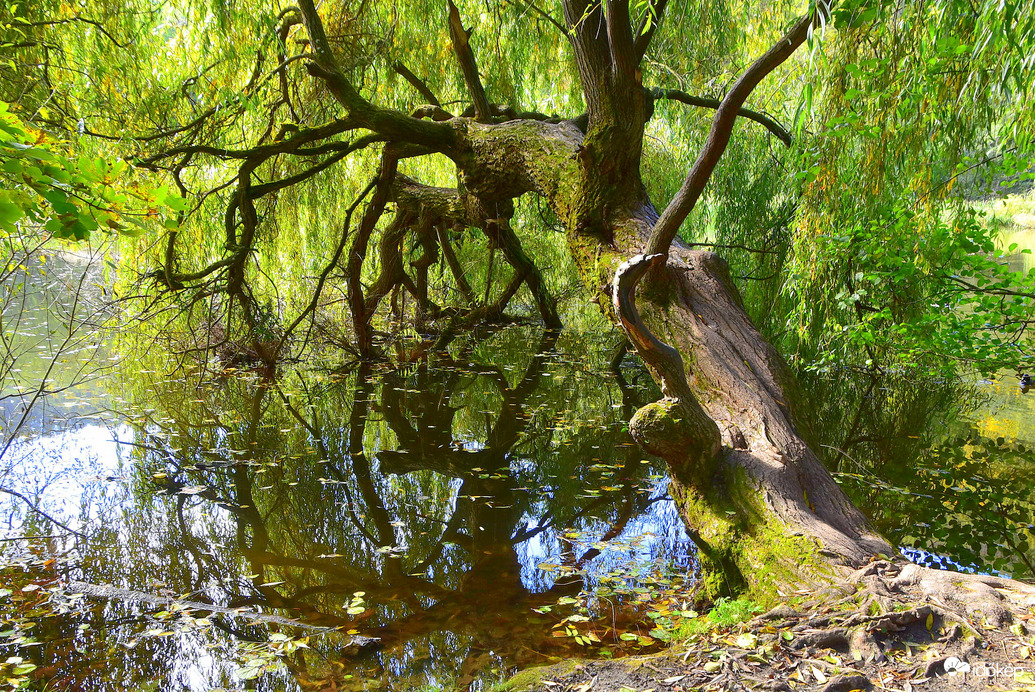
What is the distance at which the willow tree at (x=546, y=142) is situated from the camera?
2.26m

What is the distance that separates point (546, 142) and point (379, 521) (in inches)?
89.9

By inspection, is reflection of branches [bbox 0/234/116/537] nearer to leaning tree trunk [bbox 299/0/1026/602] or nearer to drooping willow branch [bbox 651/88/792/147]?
leaning tree trunk [bbox 299/0/1026/602]

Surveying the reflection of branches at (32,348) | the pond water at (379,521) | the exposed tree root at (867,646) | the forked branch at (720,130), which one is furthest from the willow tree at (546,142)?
the reflection of branches at (32,348)

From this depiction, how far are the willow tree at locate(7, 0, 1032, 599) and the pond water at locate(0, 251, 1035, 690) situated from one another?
23.2 inches

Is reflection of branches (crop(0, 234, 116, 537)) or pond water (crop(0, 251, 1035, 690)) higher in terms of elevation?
reflection of branches (crop(0, 234, 116, 537))

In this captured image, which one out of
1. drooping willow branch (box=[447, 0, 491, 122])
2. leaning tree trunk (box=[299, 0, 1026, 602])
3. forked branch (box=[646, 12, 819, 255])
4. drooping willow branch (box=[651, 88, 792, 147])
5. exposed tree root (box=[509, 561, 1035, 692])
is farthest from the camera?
drooping willow branch (box=[651, 88, 792, 147])

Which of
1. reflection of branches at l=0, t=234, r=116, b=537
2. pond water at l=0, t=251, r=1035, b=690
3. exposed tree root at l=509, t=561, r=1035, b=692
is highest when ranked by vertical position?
reflection of branches at l=0, t=234, r=116, b=537

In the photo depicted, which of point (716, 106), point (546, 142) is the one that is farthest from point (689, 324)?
point (716, 106)

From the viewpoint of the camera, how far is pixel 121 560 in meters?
2.85

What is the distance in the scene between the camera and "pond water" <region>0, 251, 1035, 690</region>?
7.33 feet

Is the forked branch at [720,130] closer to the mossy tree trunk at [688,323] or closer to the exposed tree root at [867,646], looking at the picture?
the mossy tree trunk at [688,323]

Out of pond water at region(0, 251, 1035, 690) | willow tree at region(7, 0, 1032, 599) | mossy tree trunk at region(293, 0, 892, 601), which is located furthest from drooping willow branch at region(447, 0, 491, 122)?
pond water at region(0, 251, 1035, 690)

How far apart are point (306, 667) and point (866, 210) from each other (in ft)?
13.0

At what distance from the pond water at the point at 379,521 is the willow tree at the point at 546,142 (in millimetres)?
590
